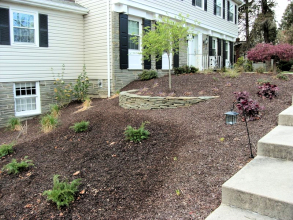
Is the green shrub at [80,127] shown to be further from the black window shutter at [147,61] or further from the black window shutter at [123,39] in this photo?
the black window shutter at [147,61]

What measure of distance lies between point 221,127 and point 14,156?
390cm

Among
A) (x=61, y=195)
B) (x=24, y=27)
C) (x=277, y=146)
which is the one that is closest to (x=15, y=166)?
(x=61, y=195)

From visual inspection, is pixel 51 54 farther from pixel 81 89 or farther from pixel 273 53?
pixel 273 53

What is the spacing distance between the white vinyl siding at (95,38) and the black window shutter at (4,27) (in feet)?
9.82

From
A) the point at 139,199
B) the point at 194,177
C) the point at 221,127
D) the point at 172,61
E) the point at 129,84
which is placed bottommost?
the point at 139,199

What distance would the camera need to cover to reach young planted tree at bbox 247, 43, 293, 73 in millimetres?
9141

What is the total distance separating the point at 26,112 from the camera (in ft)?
29.9

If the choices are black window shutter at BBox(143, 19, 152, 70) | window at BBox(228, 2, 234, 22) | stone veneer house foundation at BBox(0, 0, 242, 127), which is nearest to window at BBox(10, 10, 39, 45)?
stone veneer house foundation at BBox(0, 0, 242, 127)

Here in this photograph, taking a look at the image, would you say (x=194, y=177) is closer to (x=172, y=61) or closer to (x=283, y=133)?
(x=283, y=133)

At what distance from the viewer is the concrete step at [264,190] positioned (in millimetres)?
2283

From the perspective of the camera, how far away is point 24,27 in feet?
28.7

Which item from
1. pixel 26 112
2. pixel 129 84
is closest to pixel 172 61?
pixel 129 84

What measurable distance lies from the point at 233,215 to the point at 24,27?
8818mm

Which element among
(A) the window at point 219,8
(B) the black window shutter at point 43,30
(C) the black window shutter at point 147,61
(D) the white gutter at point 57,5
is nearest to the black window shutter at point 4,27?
(D) the white gutter at point 57,5
